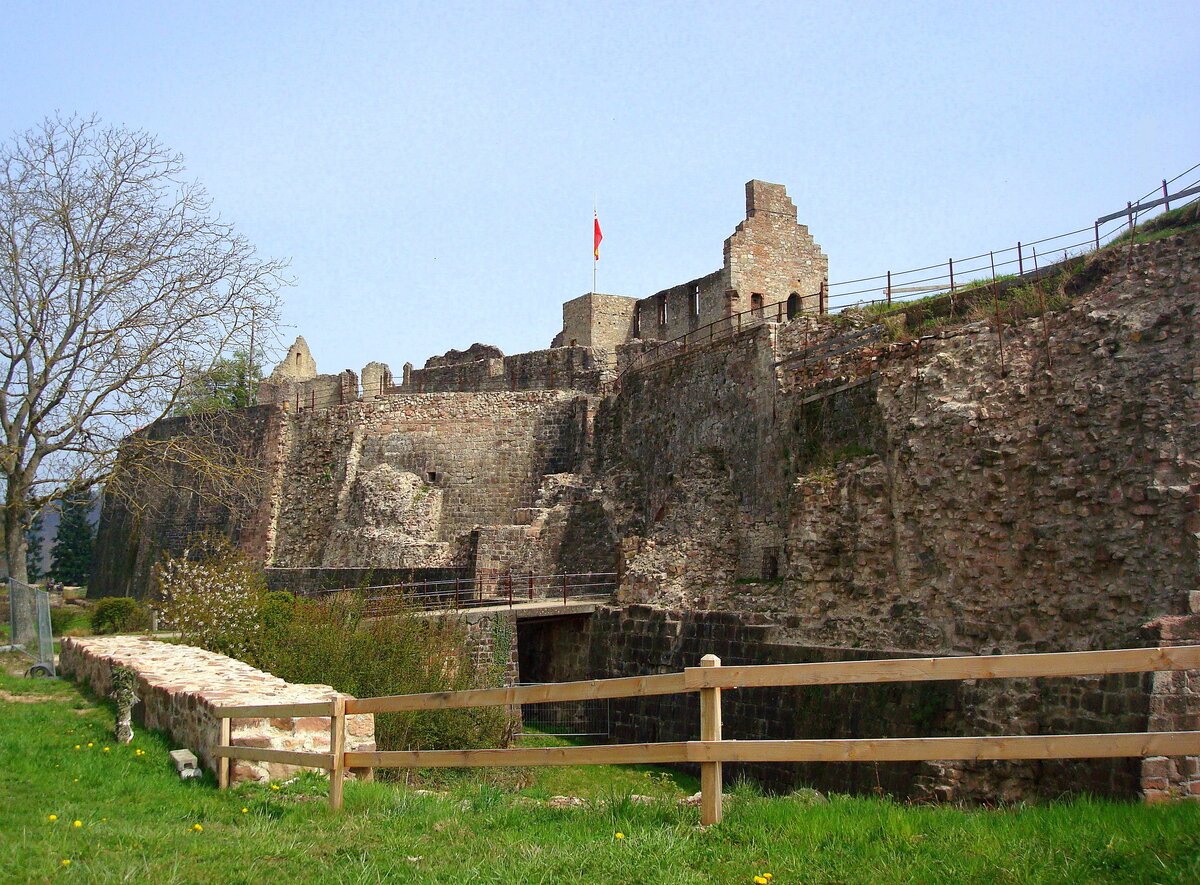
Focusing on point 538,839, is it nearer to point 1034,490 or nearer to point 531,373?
point 1034,490

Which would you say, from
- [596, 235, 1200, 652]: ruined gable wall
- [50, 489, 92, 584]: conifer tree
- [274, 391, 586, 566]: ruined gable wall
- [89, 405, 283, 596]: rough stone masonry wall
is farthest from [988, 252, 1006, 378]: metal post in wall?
[50, 489, 92, 584]: conifer tree

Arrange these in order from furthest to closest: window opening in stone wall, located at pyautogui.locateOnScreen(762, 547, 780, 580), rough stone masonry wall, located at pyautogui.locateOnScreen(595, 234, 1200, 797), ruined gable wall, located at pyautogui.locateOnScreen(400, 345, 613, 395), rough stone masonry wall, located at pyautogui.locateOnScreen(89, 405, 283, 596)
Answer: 1. rough stone masonry wall, located at pyautogui.locateOnScreen(89, 405, 283, 596)
2. ruined gable wall, located at pyautogui.locateOnScreen(400, 345, 613, 395)
3. window opening in stone wall, located at pyautogui.locateOnScreen(762, 547, 780, 580)
4. rough stone masonry wall, located at pyautogui.locateOnScreen(595, 234, 1200, 797)

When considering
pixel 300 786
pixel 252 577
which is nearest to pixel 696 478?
pixel 252 577

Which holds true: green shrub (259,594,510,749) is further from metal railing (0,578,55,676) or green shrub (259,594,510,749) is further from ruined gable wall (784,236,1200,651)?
ruined gable wall (784,236,1200,651)

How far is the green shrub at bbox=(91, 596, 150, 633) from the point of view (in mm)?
27312

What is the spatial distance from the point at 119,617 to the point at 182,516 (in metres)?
8.53

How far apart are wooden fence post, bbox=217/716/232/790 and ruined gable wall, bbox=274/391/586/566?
66.1ft

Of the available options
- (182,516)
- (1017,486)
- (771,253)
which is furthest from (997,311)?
(182,516)

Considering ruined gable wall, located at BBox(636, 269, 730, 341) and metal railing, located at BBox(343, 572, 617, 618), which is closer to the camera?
metal railing, located at BBox(343, 572, 617, 618)

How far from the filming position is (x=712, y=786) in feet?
20.3

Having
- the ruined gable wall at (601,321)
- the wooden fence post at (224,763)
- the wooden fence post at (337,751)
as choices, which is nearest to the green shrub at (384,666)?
the wooden fence post at (224,763)

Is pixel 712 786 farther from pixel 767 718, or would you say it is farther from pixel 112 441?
pixel 112 441

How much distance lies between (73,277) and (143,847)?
45.5 ft

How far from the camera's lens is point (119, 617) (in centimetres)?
2756
